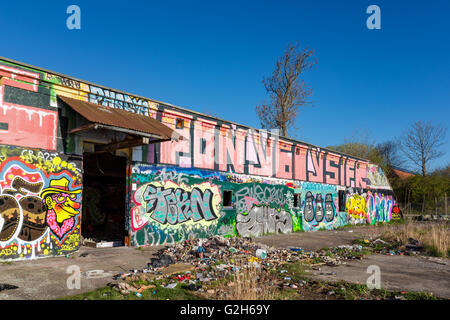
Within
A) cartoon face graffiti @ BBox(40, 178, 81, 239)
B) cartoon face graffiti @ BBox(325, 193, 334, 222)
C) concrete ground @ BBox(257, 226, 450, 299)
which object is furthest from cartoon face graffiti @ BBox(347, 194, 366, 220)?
cartoon face graffiti @ BBox(40, 178, 81, 239)

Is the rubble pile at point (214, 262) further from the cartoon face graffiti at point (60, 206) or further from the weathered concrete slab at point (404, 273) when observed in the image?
the cartoon face graffiti at point (60, 206)

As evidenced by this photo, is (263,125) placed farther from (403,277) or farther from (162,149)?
(403,277)

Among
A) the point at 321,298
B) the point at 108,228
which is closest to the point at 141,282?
the point at 321,298

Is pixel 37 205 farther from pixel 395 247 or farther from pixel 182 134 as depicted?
pixel 395 247

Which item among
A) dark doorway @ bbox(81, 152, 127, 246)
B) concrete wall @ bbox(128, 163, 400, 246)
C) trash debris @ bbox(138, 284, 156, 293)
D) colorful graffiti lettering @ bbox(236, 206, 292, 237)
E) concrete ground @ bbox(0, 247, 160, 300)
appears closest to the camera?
concrete ground @ bbox(0, 247, 160, 300)

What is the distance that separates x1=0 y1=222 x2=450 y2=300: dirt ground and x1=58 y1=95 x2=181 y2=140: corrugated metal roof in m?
3.70

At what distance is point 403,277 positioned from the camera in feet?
25.0

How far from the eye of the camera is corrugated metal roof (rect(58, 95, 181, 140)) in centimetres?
892

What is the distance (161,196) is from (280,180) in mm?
7964

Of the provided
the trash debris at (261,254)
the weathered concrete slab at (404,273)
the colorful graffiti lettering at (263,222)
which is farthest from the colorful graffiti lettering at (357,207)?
the trash debris at (261,254)

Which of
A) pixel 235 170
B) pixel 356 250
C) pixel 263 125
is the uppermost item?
pixel 263 125

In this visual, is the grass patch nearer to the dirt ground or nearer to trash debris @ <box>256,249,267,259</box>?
the dirt ground

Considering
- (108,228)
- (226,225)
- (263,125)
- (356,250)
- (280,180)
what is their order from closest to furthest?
(356,250)
(226,225)
(108,228)
(280,180)
(263,125)

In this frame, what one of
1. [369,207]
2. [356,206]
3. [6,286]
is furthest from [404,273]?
[369,207]
